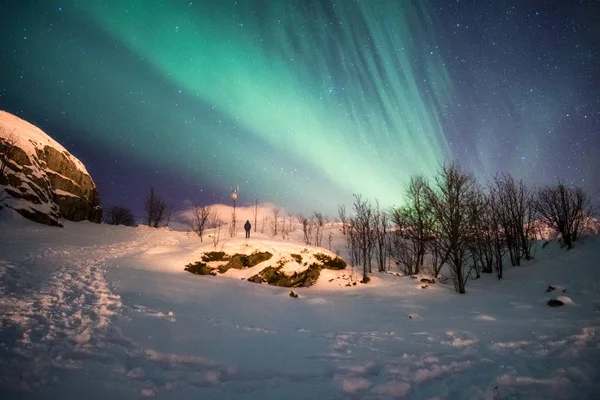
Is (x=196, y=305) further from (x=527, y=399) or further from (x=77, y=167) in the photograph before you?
(x=77, y=167)

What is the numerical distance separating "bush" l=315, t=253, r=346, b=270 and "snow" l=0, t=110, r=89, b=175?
38.1 metres

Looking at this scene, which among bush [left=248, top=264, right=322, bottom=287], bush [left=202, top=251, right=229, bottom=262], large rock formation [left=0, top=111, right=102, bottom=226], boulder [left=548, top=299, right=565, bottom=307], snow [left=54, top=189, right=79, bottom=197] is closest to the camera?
boulder [left=548, top=299, right=565, bottom=307]

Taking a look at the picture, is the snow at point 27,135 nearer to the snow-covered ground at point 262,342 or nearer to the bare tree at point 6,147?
the bare tree at point 6,147

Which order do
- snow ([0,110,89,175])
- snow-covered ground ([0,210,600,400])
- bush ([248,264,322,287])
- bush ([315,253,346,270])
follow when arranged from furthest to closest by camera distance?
snow ([0,110,89,175])
bush ([315,253,346,270])
bush ([248,264,322,287])
snow-covered ground ([0,210,600,400])

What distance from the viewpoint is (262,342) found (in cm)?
703

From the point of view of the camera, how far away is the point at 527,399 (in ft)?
12.5

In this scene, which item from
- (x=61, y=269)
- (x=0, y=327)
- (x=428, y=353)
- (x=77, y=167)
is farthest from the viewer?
(x=77, y=167)

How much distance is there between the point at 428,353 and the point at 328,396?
343 cm

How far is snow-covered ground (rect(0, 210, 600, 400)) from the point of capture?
4.18 meters

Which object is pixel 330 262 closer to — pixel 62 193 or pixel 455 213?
pixel 455 213

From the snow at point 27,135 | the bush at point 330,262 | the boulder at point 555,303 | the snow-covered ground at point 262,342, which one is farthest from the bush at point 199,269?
the snow at point 27,135

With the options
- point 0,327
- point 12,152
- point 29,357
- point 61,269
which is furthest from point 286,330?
point 12,152

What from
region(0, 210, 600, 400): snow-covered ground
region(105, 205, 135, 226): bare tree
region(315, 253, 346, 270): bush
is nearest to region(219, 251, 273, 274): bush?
region(0, 210, 600, 400): snow-covered ground

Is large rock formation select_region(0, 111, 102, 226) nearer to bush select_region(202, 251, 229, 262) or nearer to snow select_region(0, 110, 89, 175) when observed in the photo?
snow select_region(0, 110, 89, 175)
